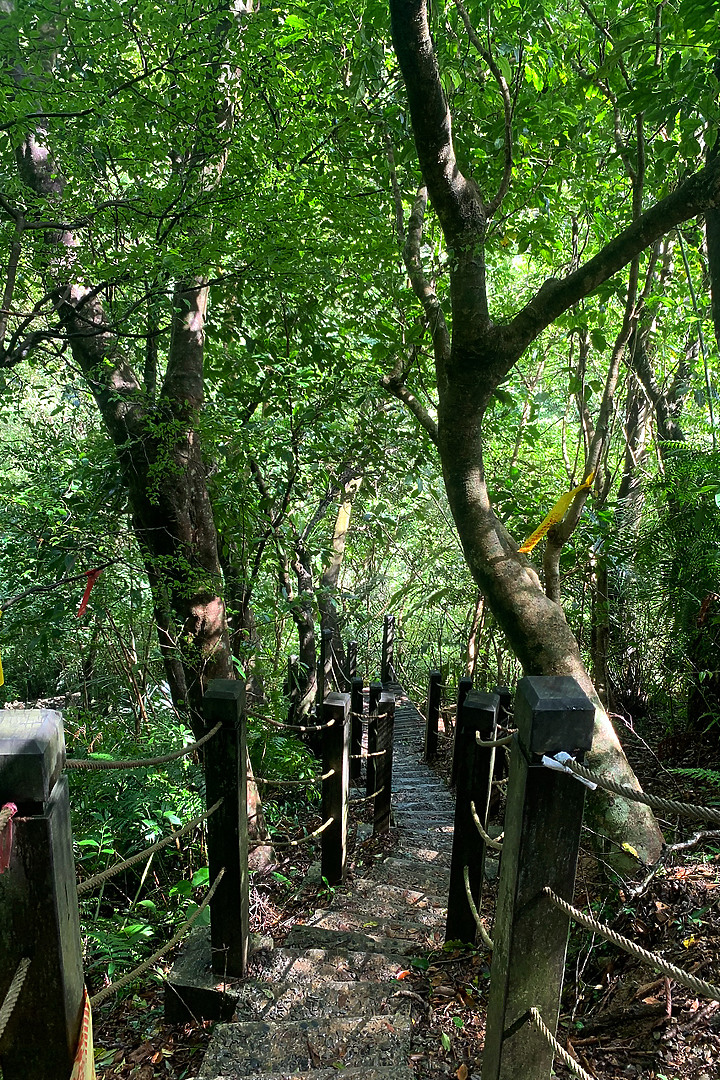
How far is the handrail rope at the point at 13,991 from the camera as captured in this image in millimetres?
1257

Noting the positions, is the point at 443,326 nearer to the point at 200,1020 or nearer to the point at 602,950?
the point at 602,950

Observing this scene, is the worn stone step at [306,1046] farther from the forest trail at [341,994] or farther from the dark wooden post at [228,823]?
the dark wooden post at [228,823]

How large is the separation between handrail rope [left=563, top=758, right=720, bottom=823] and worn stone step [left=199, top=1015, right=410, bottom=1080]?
1396mm

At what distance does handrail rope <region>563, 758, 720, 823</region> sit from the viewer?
1296 mm

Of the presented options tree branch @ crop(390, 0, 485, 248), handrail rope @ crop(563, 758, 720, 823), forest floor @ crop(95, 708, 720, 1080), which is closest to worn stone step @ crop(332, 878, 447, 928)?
forest floor @ crop(95, 708, 720, 1080)

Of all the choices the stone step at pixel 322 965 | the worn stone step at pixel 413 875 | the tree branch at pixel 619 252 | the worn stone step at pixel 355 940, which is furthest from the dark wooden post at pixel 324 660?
the stone step at pixel 322 965

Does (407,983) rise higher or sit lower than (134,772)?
lower

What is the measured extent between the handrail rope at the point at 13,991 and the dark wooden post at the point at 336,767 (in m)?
2.40

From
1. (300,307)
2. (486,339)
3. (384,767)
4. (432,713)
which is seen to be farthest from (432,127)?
(432,713)

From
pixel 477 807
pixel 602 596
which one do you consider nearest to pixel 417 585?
pixel 602 596

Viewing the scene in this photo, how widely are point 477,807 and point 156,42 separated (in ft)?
13.9

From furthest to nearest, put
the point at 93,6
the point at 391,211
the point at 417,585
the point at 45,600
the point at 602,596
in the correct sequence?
the point at 417,585 < the point at 391,211 < the point at 602,596 < the point at 45,600 < the point at 93,6

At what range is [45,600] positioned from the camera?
15.5ft

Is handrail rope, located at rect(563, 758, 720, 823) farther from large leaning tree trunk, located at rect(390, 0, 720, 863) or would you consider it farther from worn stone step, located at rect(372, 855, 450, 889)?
worn stone step, located at rect(372, 855, 450, 889)
